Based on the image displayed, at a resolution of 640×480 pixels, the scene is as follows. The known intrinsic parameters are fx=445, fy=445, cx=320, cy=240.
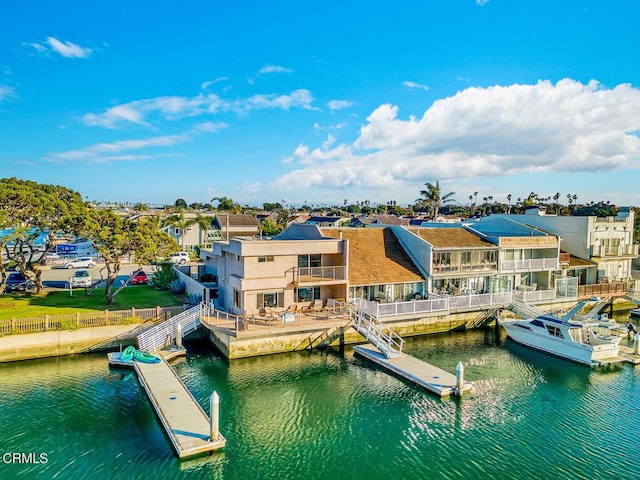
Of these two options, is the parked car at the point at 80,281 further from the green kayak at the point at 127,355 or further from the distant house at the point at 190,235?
the distant house at the point at 190,235

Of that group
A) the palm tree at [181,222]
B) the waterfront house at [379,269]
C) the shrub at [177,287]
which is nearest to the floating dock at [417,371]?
the waterfront house at [379,269]

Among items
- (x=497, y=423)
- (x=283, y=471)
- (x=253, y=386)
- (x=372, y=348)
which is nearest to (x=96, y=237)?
(x=253, y=386)

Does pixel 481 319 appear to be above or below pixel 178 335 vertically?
below

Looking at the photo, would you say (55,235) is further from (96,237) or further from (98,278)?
(98,278)

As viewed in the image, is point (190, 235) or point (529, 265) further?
point (190, 235)

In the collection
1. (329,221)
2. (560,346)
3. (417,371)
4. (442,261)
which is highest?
(329,221)

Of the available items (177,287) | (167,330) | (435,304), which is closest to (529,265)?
(435,304)

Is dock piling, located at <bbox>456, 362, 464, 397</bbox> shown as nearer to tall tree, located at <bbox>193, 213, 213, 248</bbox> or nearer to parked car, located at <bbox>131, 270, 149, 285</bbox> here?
parked car, located at <bbox>131, 270, 149, 285</bbox>

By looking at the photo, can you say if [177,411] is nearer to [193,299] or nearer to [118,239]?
[193,299]
